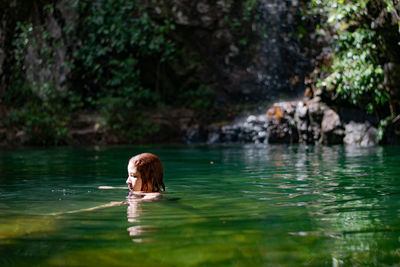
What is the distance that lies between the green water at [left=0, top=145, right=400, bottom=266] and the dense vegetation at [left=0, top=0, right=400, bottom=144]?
11.9 metres

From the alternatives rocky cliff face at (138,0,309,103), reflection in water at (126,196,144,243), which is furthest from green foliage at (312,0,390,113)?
reflection in water at (126,196,144,243)

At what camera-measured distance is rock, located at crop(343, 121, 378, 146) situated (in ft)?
44.5

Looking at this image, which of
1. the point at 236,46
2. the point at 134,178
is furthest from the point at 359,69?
the point at 236,46

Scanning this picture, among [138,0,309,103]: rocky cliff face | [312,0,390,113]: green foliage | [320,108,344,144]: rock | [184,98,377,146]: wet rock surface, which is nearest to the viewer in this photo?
[312,0,390,113]: green foliage

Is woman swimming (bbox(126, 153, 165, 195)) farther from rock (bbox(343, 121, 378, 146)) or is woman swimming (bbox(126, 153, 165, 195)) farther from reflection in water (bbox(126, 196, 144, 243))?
rock (bbox(343, 121, 378, 146))

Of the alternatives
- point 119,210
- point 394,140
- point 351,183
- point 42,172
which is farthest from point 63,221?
point 394,140

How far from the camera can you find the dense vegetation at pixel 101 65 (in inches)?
703

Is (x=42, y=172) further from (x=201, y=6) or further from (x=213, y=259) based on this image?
(x=201, y=6)

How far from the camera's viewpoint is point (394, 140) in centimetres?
1334

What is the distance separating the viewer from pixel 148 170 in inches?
177

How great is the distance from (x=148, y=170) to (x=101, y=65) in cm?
1609

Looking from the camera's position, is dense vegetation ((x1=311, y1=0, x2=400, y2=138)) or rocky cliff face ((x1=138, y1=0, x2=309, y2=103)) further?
rocky cliff face ((x1=138, y1=0, x2=309, y2=103))

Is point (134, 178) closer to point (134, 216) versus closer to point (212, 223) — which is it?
point (134, 216)

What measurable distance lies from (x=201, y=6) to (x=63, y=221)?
740 inches
